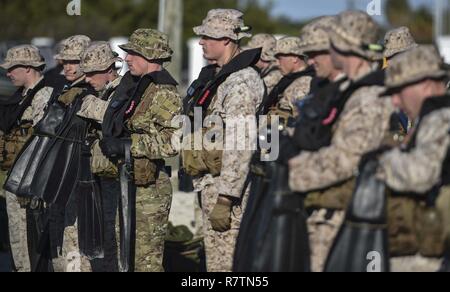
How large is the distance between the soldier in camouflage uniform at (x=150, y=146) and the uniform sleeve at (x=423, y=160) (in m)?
2.89

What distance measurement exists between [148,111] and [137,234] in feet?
3.16

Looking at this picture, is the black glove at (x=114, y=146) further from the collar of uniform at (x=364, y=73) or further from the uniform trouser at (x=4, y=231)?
the uniform trouser at (x=4, y=231)

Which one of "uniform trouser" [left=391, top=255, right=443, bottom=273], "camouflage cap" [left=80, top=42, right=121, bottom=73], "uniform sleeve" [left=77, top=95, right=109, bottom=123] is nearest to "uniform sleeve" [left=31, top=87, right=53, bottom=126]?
"camouflage cap" [left=80, top=42, right=121, bottom=73]

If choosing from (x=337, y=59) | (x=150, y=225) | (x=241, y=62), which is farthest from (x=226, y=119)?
(x=337, y=59)

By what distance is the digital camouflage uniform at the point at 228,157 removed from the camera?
742 centimetres

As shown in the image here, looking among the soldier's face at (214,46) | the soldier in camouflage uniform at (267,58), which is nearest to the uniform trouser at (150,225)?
the soldier's face at (214,46)

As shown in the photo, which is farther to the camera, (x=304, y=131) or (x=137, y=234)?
(x=137, y=234)

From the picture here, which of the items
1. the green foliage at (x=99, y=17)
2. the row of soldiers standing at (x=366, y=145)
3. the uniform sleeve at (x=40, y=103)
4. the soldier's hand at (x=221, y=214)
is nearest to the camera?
the row of soldiers standing at (x=366, y=145)

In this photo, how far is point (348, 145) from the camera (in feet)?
19.0

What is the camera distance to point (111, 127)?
321 inches

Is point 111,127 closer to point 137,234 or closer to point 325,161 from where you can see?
point 137,234

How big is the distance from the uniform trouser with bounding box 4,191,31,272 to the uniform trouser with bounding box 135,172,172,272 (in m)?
1.73

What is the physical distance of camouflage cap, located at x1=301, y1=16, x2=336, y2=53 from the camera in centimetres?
629
